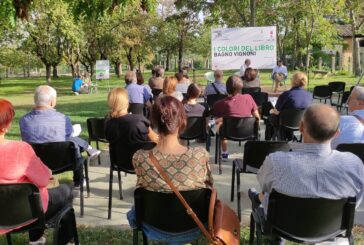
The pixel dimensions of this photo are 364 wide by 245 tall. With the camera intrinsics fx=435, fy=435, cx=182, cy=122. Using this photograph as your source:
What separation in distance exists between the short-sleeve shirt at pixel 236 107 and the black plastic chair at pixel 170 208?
12.3 ft

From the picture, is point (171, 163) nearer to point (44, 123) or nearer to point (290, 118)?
point (44, 123)

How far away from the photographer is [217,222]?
9.32ft

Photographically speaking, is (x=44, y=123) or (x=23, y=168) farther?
(x=44, y=123)

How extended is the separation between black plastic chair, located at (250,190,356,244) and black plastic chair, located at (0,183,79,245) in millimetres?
1586

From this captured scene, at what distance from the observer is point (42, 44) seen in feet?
136

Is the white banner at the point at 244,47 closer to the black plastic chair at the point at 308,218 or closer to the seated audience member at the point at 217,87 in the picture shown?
the seated audience member at the point at 217,87

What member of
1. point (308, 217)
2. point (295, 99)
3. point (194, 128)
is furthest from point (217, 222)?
point (295, 99)

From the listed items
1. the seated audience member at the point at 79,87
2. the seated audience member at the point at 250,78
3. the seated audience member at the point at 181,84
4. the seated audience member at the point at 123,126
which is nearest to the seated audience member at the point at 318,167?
the seated audience member at the point at 123,126

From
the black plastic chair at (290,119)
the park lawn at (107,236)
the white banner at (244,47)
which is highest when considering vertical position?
the white banner at (244,47)

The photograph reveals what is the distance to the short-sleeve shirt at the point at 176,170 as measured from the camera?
2.92 meters

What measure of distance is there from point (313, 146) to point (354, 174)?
12.6 inches

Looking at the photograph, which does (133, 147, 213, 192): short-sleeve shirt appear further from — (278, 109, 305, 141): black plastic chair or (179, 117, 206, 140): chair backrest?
(278, 109, 305, 141): black plastic chair

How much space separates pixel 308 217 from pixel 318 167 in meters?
0.32

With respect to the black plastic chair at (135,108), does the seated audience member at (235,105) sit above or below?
above
